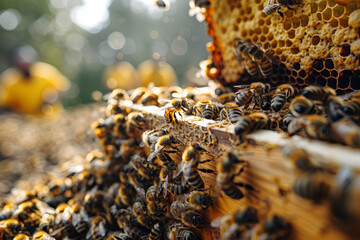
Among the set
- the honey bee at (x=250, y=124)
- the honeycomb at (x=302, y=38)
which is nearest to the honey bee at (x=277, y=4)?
the honeycomb at (x=302, y=38)

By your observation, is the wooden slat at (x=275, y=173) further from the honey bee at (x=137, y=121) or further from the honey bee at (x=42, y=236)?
the honey bee at (x=42, y=236)

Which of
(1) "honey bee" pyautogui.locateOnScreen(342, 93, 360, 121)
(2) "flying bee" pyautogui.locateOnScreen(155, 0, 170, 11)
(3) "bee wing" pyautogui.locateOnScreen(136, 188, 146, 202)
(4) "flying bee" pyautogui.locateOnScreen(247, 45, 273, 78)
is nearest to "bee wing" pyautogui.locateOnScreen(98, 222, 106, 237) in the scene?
(3) "bee wing" pyautogui.locateOnScreen(136, 188, 146, 202)

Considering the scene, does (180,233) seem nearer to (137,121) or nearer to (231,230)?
(231,230)

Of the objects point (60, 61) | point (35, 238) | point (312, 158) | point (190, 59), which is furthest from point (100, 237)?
point (190, 59)

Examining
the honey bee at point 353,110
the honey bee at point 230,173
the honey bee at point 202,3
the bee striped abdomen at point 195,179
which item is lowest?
the bee striped abdomen at point 195,179

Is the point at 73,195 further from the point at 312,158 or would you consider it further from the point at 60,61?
the point at 60,61

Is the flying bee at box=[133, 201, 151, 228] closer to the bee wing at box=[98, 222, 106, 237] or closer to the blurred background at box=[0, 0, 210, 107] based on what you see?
the bee wing at box=[98, 222, 106, 237]
